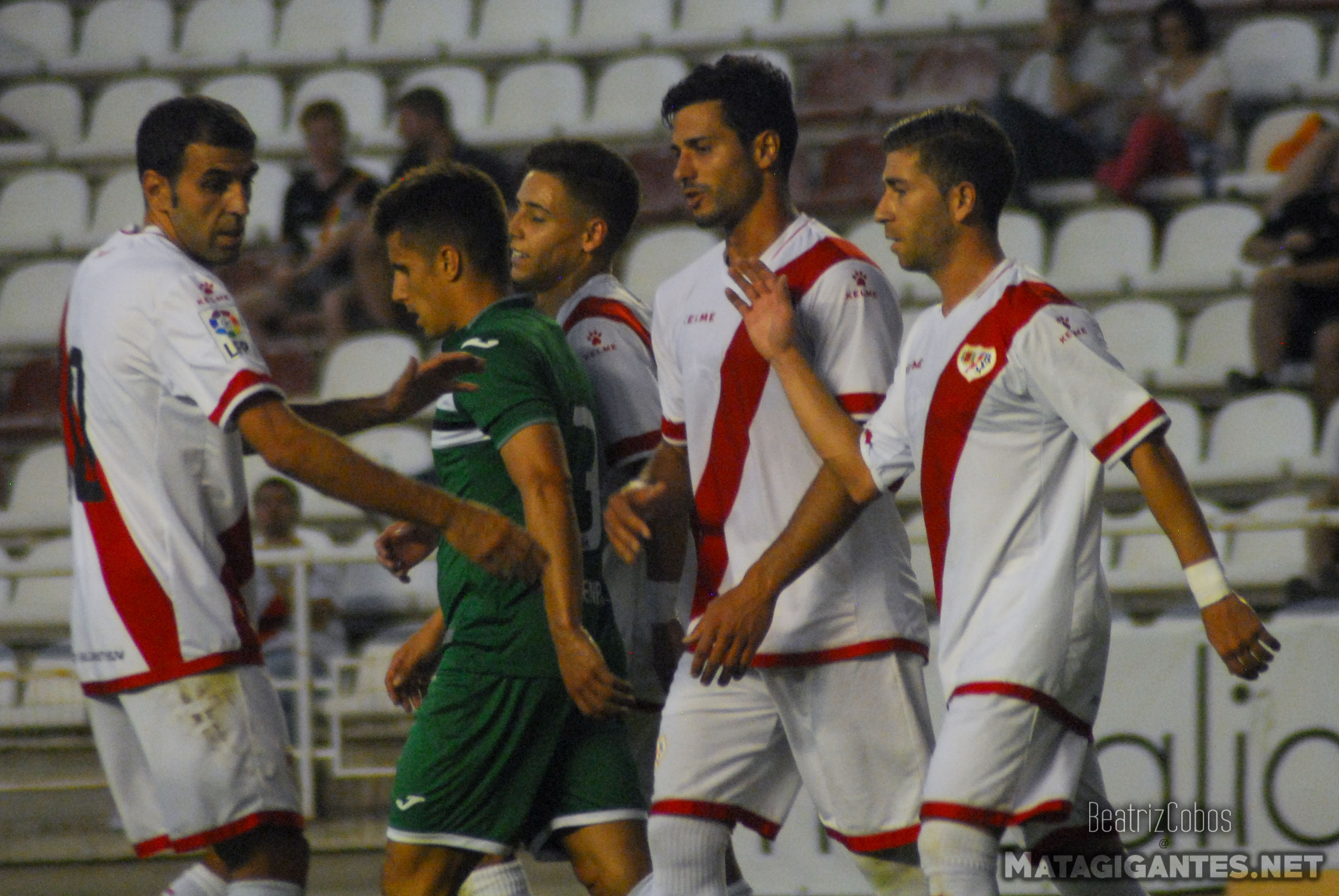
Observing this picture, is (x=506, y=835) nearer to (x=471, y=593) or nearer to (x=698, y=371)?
(x=471, y=593)

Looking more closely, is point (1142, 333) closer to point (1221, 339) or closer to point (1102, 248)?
point (1221, 339)

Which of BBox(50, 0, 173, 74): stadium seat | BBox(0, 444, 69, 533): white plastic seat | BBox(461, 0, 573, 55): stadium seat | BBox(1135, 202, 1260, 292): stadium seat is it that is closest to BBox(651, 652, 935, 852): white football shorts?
BBox(1135, 202, 1260, 292): stadium seat

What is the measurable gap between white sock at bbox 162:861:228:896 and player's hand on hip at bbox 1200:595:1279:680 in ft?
7.22

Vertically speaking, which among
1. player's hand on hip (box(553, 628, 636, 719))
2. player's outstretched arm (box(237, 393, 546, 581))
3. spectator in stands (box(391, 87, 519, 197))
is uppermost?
spectator in stands (box(391, 87, 519, 197))

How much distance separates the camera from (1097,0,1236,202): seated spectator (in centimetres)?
897

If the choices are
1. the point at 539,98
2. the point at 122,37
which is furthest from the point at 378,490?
the point at 122,37

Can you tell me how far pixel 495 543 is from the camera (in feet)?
10.3

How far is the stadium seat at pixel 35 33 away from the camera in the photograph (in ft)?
39.0

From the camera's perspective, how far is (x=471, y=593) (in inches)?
138

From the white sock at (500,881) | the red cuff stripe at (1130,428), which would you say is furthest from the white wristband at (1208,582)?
the white sock at (500,881)

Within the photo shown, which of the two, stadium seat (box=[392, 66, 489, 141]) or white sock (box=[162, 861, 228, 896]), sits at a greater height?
stadium seat (box=[392, 66, 489, 141])

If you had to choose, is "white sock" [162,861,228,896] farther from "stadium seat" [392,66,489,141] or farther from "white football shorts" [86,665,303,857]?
"stadium seat" [392,66,489,141]

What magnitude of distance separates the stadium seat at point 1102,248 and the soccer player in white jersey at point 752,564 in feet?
17.3

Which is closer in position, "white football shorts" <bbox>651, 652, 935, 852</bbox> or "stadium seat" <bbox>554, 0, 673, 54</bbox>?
"white football shorts" <bbox>651, 652, 935, 852</bbox>
